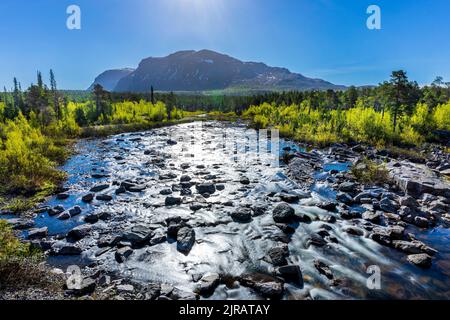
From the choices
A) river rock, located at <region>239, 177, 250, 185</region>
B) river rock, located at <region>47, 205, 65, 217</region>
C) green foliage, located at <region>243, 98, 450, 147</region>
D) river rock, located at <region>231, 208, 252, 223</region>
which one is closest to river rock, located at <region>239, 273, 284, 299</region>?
river rock, located at <region>231, 208, 252, 223</region>

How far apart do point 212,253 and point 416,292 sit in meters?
8.07

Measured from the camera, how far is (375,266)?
10984 millimetres

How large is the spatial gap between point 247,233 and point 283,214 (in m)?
2.71

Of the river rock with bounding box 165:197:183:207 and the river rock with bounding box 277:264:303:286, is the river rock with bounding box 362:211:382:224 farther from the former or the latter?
the river rock with bounding box 165:197:183:207

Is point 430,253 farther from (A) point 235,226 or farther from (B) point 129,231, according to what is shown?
(B) point 129,231

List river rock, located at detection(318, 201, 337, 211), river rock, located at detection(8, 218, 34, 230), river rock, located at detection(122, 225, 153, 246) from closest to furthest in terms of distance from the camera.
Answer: river rock, located at detection(122, 225, 153, 246), river rock, located at detection(8, 218, 34, 230), river rock, located at detection(318, 201, 337, 211)

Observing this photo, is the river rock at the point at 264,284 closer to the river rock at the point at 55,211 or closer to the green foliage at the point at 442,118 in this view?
the river rock at the point at 55,211

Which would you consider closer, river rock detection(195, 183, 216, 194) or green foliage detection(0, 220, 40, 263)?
green foliage detection(0, 220, 40, 263)

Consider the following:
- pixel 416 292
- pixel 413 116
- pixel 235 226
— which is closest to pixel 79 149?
pixel 235 226

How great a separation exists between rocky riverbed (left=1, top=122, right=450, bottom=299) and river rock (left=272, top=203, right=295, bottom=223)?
10 centimetres

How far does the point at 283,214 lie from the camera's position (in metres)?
15.2

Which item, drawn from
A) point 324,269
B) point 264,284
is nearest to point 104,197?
point 264,284

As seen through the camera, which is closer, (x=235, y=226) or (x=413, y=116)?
(x=235, y=226)

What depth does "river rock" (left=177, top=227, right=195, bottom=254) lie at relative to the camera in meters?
12.2
